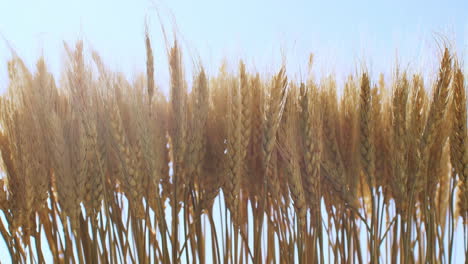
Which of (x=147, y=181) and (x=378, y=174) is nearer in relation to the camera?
(x=147, y=181)

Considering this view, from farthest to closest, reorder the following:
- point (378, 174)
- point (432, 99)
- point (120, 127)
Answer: point (378, 174), point (432, 99), point (120, 127)

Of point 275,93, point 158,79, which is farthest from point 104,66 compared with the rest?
point 275,93

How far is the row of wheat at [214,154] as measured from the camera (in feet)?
4.90

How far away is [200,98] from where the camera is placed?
1.55m

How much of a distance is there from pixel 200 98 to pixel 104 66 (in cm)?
27

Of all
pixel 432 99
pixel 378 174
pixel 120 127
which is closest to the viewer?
pixel 120 127

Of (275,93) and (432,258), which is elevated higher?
(275,93)

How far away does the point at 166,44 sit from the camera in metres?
1.54

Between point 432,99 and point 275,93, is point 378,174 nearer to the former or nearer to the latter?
point 432,99

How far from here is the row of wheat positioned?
149 cm

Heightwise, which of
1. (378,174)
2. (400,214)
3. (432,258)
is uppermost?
(378,174)

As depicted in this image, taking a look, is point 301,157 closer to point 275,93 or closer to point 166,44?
point 275,93

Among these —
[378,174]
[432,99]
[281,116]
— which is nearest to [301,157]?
[281,116]

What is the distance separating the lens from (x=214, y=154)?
1620mm
